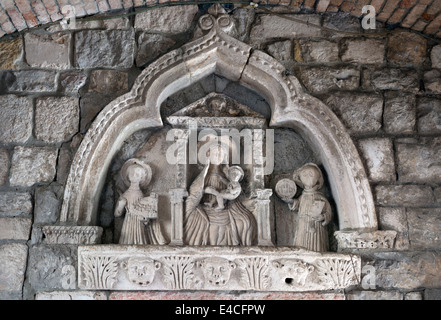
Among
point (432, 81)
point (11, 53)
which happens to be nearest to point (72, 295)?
point (11, 53)

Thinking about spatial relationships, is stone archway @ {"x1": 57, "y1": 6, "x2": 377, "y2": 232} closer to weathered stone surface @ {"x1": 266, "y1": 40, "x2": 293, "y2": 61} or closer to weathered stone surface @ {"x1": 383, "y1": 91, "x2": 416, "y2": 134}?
weathered stone surface @ {"x1": 266, "y1": 40, "x2": 293, "y2": 61}

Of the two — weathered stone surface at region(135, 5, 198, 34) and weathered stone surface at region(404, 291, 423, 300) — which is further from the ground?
weathered stone surface at region(135, 5, 198, 34)

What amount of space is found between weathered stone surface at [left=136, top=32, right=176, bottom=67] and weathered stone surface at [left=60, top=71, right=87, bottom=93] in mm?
394

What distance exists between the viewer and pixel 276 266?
3201 millimetres

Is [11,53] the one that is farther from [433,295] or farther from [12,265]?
[433,295]

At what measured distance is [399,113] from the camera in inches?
137

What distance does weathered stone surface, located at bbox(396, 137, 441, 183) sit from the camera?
11.1ft

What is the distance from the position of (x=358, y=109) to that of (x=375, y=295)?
1215mm

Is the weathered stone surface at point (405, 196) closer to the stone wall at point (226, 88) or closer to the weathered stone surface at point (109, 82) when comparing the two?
the stone wall at point (226, 88)

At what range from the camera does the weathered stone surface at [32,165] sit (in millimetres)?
3359

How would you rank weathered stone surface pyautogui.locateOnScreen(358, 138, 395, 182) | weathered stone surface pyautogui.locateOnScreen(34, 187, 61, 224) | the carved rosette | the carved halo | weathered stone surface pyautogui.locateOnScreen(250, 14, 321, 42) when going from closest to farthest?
the carved rosette → weathered stone surface pyautogui.locateOnScreen(34, 187, 61, 224) → weathered stone surface pyautogui.locateOnScreen(358, 138, 395, 182) → the carved halo → weathered stone surface pyautogui.locateOnScreen(250, 14, 321, 42)

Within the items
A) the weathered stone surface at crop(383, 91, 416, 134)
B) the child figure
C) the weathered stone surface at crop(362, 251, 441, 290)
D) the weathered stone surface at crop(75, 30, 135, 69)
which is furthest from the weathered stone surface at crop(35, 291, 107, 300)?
the weathered stone surface at crop(383, 91, 416, 134)

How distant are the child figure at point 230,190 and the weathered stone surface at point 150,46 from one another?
96 cm
